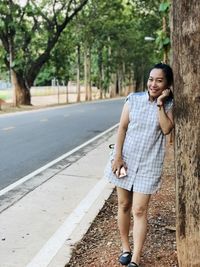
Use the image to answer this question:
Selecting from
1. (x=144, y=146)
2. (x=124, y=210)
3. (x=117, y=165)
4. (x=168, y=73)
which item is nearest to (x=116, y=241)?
(x=124, y=210)

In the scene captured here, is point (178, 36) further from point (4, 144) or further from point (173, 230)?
point (4, 144)

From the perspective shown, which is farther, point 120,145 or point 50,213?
point 50,213

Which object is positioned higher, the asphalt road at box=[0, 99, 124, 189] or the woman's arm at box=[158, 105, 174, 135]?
the woman's arm at box=[158, 105, 174, 135]

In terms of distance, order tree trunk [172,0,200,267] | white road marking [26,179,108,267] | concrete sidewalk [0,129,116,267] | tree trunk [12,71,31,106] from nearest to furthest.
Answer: tree trunk [172,0,200,267] < white road marking [26,179,108,267] < concrete sidewalk [0,129,116,267] < tree trunk [12,71,31,106]

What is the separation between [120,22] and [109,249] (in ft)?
142

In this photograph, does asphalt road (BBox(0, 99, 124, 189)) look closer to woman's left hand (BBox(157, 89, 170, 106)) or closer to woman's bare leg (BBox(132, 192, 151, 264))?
woman's bare leg (BBox(132, 192, 151, 264))

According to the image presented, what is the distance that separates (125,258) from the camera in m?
3.95

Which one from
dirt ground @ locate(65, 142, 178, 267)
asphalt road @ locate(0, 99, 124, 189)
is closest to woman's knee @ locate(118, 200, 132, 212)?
dirt ground @ locate(65, 142, 178, 267)

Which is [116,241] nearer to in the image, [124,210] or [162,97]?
[124,210]

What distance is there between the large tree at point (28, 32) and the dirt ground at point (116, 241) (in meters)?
24.4

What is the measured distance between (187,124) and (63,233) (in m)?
2.30

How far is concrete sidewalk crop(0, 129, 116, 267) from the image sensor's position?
14.5 feet

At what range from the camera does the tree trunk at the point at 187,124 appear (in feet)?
10.4

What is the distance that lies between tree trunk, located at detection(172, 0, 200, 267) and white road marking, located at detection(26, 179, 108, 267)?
1377 millimetres
